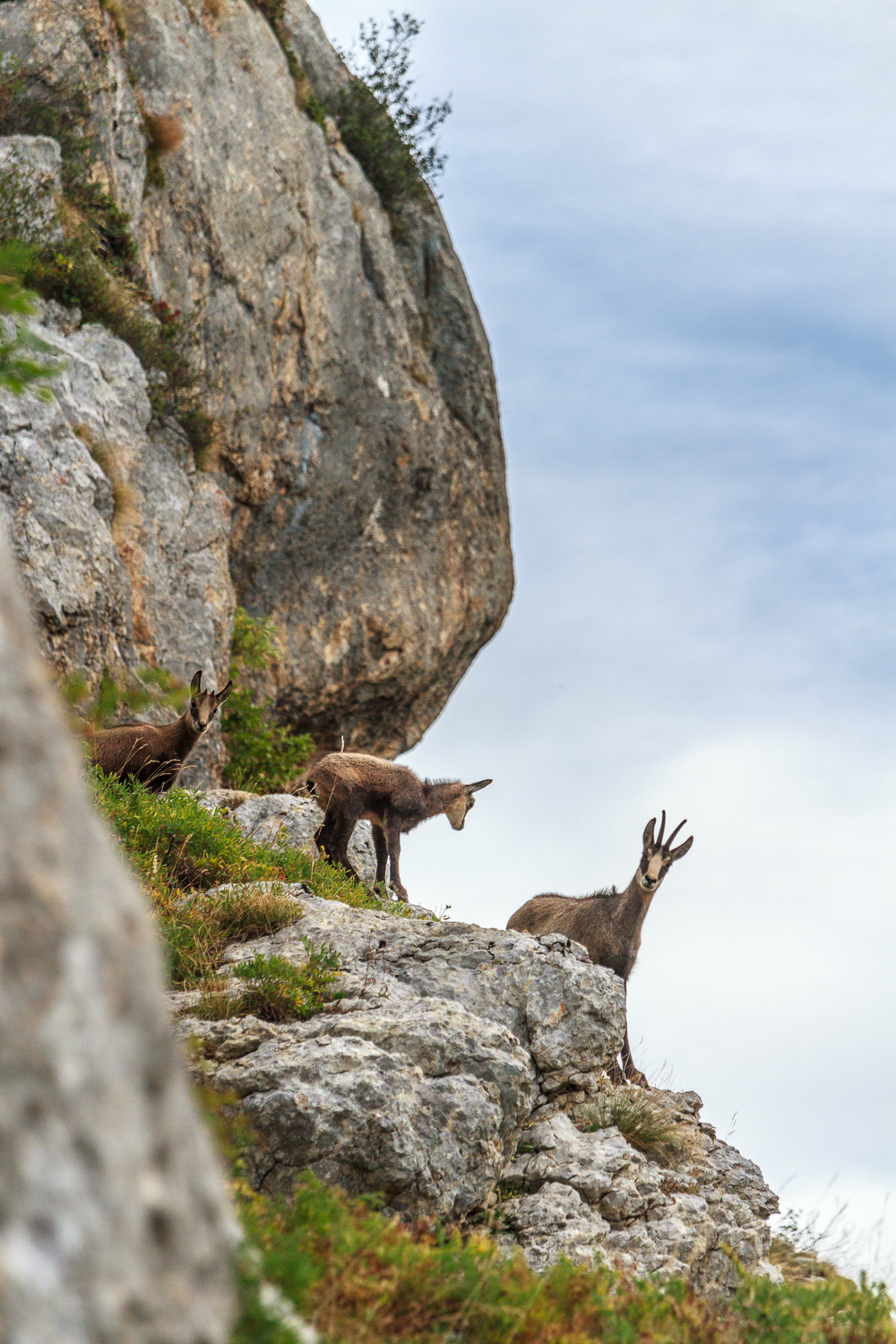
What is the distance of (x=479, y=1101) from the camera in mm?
7680

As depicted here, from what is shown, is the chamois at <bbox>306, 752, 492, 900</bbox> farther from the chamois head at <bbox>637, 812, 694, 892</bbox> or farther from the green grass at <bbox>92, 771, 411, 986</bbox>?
the chamois head at <bbox>637, 812, 694, 892</bbox>

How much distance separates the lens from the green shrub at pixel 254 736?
1917 cm

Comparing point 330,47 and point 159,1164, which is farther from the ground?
point 330,47

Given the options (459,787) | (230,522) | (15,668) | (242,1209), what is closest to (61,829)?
(15,668)

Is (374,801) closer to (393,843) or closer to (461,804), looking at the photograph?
(393,843)

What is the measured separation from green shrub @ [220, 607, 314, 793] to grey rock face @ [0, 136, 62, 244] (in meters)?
6.90

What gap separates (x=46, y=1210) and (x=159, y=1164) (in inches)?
10.3

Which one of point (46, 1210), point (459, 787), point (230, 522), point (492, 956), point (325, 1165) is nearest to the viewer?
point (46, 1210)

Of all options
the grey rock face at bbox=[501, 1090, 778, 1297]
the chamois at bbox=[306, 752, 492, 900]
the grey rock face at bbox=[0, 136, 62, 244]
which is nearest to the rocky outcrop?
the grey rock face at bbox=[0, 136, 62, 244]

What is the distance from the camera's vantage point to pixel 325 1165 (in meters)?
6.88

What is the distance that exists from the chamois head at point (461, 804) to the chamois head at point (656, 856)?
2.64 m

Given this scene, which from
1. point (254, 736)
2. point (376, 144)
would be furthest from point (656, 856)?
point (376, 144)

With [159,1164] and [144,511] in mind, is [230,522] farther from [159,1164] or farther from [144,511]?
[159,1164]

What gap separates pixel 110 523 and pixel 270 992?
31.7ft
